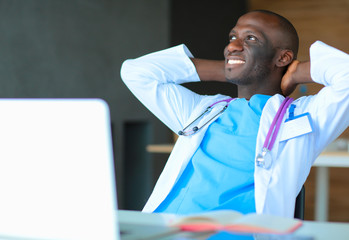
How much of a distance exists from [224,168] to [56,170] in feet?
2.80

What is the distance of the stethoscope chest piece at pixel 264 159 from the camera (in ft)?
4.51

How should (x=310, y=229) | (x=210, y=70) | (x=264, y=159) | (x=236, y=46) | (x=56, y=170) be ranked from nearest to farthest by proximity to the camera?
(x=56, y=170)
(x=310, y=229)
(x=264, y=159)
(x=236, y=46)
(x=210, y=70)

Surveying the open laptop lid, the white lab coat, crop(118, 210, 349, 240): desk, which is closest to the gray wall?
the white lab coat

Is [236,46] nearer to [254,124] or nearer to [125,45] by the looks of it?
[254,124]

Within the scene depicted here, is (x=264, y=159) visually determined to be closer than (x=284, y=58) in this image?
Yes

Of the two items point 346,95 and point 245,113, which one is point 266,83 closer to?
point 245,113

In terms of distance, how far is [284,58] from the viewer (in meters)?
1.70

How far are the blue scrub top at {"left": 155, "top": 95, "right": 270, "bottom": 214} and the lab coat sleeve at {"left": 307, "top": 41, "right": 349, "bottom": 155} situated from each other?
17cm

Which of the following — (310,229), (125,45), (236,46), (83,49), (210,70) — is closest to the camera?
(310,229)

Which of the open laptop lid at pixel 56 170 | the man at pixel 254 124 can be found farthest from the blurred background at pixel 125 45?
the open laptop lid at pixel 56 170

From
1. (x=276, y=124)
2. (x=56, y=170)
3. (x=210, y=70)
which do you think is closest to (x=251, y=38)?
(x=210, y=70)

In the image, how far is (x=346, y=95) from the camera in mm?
1427

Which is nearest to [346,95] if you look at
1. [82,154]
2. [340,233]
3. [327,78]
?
[327,78]

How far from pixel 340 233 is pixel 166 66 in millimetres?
1182
